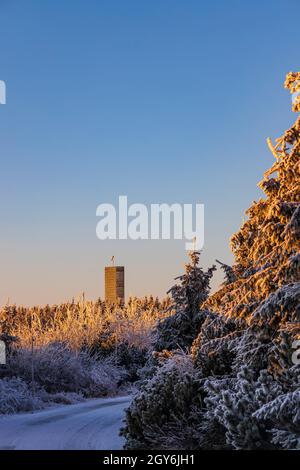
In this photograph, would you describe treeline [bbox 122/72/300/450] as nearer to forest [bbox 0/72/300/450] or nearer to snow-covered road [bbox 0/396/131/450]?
forest [bbox 0/72/300/450]

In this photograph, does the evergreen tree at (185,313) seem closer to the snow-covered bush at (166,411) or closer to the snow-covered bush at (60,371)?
the snow-covered bush at (166,411)

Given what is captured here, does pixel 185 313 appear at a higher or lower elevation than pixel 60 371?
higher

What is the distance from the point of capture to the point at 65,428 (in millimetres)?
20844

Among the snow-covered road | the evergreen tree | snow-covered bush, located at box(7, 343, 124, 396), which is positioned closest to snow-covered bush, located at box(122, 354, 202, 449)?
the snow-covered road

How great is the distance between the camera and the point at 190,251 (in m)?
23.6

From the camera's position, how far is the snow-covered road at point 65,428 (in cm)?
1756

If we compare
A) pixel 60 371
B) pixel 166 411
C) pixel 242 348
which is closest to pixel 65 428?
pixel 166 411

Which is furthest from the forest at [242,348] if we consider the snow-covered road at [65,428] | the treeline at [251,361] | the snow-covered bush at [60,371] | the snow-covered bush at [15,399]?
the snow-covered bush at [60,371]

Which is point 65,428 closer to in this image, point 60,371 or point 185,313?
point 185,313

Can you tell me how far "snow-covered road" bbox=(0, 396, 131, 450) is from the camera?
17562mm

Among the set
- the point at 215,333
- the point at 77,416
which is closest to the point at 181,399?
the point at 215,333

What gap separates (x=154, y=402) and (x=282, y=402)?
522 cm

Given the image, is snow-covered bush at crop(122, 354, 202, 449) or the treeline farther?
snow-covered bush at crop(122, 354, 202, 449)

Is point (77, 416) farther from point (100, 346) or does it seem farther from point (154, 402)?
point (100, 346)
